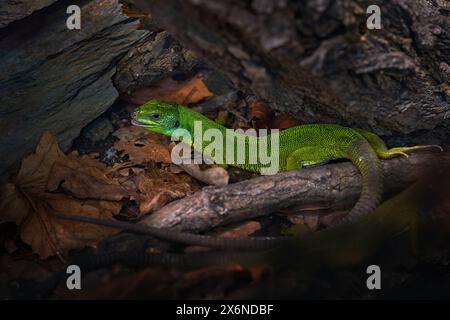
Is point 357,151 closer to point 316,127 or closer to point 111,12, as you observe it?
point 316,127

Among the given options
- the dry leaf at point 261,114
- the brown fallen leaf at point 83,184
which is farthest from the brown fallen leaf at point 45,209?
the dry leaf at point 261,114

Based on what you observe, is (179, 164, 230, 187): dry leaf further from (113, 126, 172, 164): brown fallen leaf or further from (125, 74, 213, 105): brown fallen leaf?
(125, 74, 213, 105): brown fallen leaf

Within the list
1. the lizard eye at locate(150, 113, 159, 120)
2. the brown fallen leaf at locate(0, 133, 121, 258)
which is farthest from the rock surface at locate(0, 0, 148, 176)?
the lizard eye at locate(150, 113, 159, 120)

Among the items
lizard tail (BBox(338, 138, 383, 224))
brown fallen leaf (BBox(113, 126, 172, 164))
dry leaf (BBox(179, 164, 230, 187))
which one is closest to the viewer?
lizard tail (BBox(338, 138, 383, 224))

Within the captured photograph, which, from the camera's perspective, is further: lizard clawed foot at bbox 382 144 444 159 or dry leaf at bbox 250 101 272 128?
dry leaf at bbox 250 101 272 128

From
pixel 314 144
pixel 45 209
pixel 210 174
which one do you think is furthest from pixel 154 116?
pixel 314 144

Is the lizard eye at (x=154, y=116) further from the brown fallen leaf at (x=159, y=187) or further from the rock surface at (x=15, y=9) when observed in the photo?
the rock surface at (x=15, y=9)

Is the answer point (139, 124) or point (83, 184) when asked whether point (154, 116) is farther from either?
point (83, 184)
